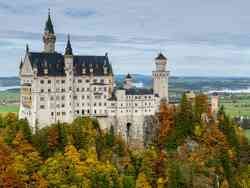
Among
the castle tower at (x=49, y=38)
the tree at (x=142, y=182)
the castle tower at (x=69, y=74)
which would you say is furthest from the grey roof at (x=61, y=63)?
the tree at (x=142, y=182)

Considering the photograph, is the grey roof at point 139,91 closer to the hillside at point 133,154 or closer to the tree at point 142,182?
the hillside at point 133,154

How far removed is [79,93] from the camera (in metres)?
99.9

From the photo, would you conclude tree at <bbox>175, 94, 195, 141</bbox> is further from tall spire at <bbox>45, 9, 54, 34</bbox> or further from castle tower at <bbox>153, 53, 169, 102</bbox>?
tall spire at <bbox>45, 9, 54, 34</bbox>

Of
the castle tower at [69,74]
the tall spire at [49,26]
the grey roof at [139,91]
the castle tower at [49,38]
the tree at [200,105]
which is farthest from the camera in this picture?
the tall spire at [49,26]

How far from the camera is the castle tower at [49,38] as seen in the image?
103 m

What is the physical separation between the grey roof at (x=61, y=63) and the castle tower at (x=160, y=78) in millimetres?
8928

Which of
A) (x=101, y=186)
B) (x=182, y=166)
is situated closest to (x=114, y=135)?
(x=182, y=166)

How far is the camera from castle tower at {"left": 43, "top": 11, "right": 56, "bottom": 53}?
338 ft

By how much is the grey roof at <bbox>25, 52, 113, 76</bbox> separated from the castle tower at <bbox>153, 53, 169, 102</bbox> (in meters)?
8.93

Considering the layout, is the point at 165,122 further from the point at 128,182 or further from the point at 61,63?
the point at 128,182

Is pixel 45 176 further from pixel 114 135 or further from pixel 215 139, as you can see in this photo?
pixel 215 139

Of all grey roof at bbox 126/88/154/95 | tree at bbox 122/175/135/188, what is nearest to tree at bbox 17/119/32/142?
tree at bbox 122/175/135/188

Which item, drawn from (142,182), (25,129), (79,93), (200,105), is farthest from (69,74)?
(142,182)

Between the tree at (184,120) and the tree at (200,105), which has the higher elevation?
the tree at (200,105)
